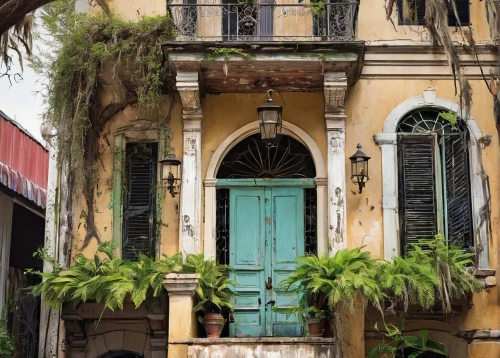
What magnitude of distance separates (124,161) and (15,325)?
136 inches

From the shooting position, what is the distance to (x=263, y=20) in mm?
13625

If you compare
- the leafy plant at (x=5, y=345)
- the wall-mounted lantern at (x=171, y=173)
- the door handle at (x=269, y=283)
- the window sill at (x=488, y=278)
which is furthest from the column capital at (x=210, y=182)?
the window sill at (x=488, y=278)

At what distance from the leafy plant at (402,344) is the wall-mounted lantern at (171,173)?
11.9ft

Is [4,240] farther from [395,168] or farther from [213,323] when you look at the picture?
[395,168]

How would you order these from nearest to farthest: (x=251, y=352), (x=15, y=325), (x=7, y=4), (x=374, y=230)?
(x=7, y=4) → (x=251, y=352) → (x=374, y=230) → (x=15, y=325)

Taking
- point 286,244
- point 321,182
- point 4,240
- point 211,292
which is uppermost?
point 321,182

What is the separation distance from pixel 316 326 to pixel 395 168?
284cm

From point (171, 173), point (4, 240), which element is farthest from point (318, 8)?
point (4, 240)

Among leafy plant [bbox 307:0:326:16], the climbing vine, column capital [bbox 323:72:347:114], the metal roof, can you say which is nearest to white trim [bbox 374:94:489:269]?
column capital [bbox 323:72:347:114]

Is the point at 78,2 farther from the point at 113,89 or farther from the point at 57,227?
the point at 57,227

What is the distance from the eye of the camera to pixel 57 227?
13320 millimetres

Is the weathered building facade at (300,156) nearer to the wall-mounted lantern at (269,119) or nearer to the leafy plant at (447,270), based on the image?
the leafy plant at (447,270)

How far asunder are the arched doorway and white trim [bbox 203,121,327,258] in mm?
138

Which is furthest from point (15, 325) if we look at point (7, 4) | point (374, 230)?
point (7, 4)
